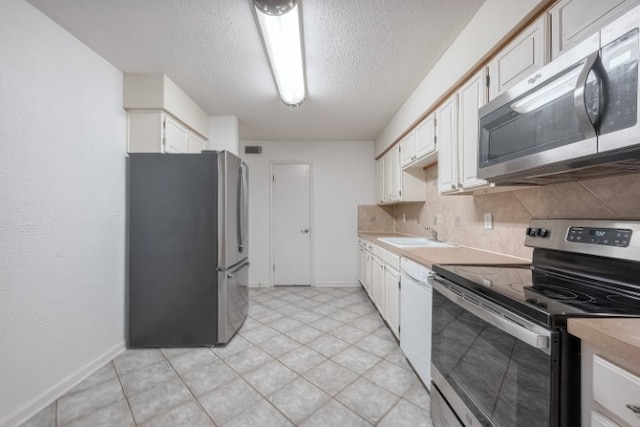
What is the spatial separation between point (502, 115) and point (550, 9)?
0.46 metres

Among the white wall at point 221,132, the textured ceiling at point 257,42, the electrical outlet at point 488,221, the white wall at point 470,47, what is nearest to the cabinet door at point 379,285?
the electrical outlet at point 488,221

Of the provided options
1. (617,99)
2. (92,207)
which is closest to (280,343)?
(92,207)

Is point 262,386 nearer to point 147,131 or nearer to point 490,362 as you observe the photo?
point 490,362

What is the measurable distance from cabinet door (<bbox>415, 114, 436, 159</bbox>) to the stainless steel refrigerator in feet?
6.07

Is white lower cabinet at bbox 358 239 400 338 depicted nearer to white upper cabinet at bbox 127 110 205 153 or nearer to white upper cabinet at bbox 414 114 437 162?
white upper cabinet at bbox 414 114 437 162

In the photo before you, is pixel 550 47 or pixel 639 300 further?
pixel 550 47

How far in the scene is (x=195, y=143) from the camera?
3.02m

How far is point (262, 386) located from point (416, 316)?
3.84 ft

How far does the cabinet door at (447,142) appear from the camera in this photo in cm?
184

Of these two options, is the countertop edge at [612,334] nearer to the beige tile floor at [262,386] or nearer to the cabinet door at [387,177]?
the beige tile floor at [262,386]

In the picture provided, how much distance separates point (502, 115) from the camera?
1237 mm

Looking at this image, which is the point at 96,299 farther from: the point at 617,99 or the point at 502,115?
the point at 617,99

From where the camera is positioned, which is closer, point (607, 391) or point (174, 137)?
point (607, 391)

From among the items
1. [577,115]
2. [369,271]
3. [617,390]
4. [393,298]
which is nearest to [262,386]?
[393,298]
